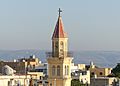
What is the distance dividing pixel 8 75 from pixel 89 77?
815 inches

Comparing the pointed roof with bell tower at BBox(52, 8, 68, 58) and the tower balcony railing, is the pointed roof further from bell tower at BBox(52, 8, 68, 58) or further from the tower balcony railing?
the tower balcony railing

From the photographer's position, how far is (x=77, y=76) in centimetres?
Result: 8338

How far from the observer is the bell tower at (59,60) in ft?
137

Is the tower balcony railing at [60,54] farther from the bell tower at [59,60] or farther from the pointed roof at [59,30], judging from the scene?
the pointed roof at [59,30]

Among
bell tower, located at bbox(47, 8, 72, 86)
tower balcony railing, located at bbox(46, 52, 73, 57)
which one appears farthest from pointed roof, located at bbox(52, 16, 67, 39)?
tower balcony railing, located at bbox(46, 52, 73, 57)

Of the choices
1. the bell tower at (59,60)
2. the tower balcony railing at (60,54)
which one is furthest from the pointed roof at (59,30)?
the tower balcony railing at (60,54)

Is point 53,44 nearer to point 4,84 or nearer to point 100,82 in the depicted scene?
point 4,84

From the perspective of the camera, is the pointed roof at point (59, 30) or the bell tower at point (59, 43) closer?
the bell tower at point (59, 43)

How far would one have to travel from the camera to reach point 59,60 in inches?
1658

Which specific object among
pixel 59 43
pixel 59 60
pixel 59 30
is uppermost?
pixel 59 30

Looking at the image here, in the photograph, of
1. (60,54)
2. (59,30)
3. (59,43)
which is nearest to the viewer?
(59,43)

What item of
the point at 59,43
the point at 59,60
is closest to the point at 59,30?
the point at 59,43

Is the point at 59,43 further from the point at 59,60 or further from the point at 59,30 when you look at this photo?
the point at 59,60

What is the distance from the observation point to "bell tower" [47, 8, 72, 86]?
4175cm
